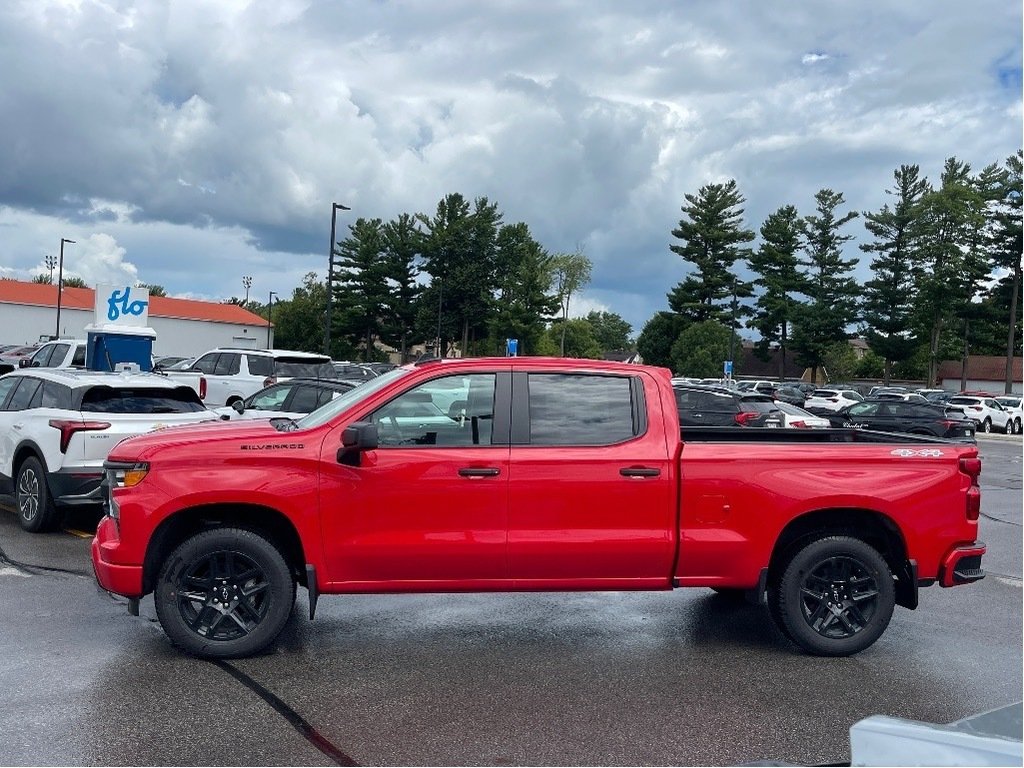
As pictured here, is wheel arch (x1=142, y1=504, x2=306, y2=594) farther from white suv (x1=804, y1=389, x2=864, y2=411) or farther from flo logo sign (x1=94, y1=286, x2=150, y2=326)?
white suv (x1=804, y1=389, x2=864, y2=411)

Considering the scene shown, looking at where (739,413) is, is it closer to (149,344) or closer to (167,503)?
(149,344)

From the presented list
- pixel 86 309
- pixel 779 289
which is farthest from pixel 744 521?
pixel 86 309

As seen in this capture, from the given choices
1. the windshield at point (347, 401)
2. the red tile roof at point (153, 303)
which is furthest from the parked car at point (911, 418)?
the red tile roof at point (153, 303)

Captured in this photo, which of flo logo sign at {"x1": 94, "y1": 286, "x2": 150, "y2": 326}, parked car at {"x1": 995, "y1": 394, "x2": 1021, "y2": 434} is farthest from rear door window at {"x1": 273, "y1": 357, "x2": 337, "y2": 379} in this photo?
parked car at {"x1": 995, "y1": 394, "x2": 1021, "y2": 434}

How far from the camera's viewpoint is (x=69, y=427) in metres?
9.20

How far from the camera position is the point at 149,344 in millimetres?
20766

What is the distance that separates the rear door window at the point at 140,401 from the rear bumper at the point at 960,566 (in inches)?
287

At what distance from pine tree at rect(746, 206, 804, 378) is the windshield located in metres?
72.4

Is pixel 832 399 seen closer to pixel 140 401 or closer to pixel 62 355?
pixel 62 355

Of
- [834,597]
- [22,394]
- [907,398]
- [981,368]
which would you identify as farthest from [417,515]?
[981,368]

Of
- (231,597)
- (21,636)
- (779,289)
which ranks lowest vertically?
(21,636)

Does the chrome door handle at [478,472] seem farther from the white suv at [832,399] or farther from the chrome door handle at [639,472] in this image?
the white suv at [832,399]

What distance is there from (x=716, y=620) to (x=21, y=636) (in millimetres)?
4592

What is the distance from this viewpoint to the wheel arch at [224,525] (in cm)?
573
